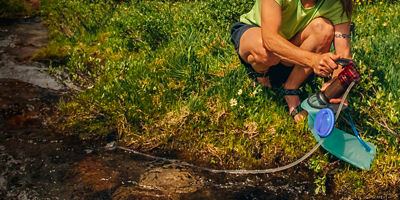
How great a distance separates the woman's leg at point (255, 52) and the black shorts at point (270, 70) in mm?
122

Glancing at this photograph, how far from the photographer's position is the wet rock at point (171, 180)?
273 centimetres

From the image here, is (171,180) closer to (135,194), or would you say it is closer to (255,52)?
(135,194)

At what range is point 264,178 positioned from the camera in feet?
9.41

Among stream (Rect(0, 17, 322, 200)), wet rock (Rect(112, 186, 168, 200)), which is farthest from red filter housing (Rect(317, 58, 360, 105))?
wet rock (Rect(112, 186, 168, 200))

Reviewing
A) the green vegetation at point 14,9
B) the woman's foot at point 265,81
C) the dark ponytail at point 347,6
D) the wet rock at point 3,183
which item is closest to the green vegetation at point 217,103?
the woman's foot at point 265,81

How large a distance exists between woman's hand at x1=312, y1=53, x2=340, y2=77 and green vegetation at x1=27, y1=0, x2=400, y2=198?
415mm

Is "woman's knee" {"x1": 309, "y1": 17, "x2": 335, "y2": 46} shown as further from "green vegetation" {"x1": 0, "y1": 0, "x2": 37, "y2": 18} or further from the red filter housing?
"green vegetation" {"x1": 0, "y1": 0, "x2": 37, "y2": 18}

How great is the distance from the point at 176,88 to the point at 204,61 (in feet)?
1.68

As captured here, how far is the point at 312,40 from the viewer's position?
118 inches

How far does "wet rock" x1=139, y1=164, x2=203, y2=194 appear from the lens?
2729mm

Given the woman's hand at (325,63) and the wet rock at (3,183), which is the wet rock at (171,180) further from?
the woman's hand at (325,63)

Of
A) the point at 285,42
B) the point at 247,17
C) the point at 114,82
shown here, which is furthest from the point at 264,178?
the point at 114,82

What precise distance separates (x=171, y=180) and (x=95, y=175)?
0.58 meters

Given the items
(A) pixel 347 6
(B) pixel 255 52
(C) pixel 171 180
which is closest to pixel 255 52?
(B) pixel 255 52
